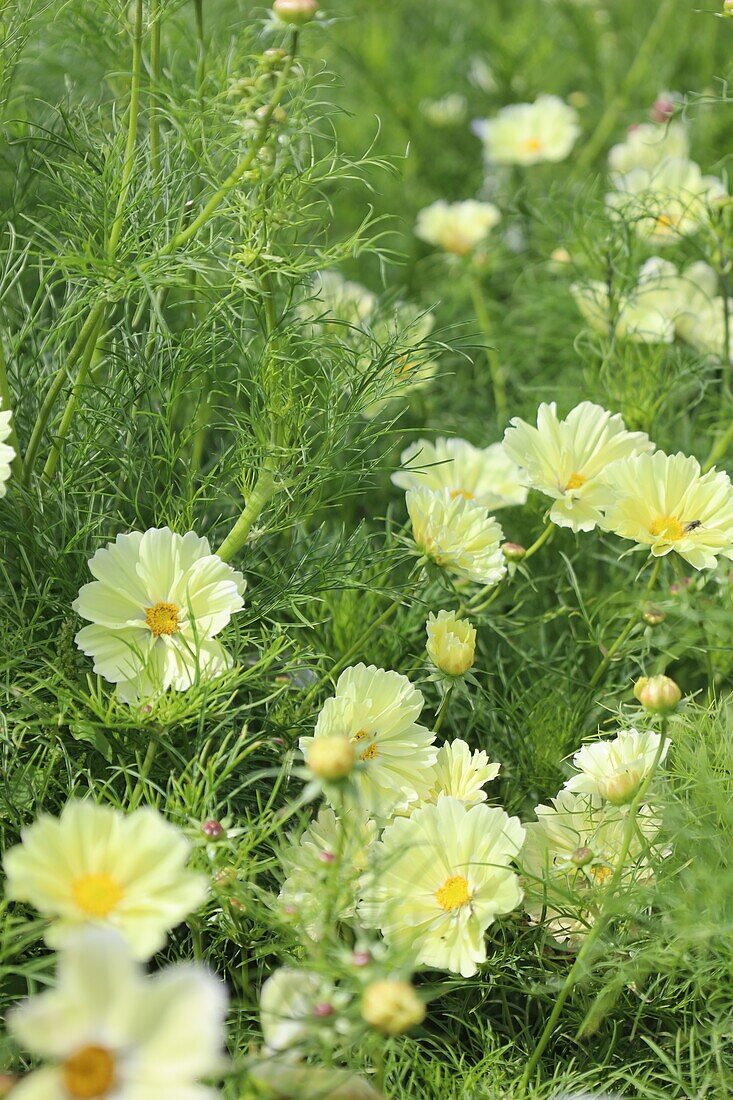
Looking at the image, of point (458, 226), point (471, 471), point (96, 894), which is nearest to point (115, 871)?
point (96, 894)

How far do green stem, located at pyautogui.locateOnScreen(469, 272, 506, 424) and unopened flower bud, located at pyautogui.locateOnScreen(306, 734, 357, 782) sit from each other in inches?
24.0

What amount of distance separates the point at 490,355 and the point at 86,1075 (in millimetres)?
878

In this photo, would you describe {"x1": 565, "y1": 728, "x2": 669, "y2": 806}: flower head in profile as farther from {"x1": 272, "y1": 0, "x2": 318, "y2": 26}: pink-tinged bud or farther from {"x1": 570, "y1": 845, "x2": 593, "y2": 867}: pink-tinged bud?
{"x1": 272, "y1": 0, "x2": 318, "y2": 26}: pink-tinged bud

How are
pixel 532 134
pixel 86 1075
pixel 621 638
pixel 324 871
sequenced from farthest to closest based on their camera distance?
pixel 532 134 → pixel 621 638 → pixel 324 871 → pixel 86 1075

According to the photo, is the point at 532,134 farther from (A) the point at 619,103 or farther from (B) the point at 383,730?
(B) the point at 383,730

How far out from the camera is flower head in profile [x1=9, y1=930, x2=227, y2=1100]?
42 cm

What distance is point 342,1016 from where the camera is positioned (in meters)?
0.50

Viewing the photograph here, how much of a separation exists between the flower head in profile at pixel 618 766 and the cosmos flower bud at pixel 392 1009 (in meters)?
0.24

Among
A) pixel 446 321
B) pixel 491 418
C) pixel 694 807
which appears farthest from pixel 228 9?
pixel 694 807

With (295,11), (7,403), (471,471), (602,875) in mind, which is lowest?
(602,875)

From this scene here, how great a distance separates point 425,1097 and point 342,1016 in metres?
0.21

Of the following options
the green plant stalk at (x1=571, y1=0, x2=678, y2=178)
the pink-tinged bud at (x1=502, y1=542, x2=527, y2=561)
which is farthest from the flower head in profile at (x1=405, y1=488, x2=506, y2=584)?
the green plant stalk at (x1=571, y1=0, x2=678, y2=178)

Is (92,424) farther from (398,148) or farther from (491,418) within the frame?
(398,148)

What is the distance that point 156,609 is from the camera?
701 mm
